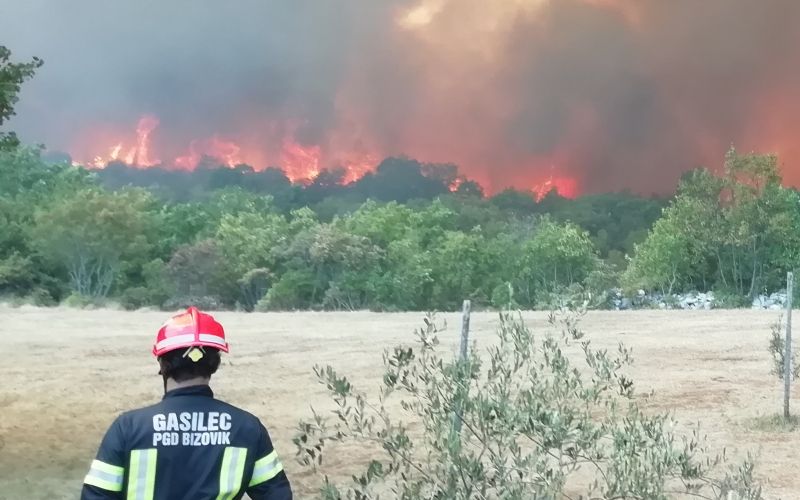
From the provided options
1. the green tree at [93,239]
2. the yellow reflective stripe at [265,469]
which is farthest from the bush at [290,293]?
the yellow reflective stripe at [265,469]

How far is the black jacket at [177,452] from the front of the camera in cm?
138

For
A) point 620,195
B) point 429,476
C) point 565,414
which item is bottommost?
point 429,476

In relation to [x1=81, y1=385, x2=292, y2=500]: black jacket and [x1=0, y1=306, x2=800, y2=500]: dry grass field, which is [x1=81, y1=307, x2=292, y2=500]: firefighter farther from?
[x1=0, y1=306, x2=800, y2=500]: dry grass field

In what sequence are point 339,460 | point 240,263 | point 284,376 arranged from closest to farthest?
point 339,460 < point 284,376 < point 240,263

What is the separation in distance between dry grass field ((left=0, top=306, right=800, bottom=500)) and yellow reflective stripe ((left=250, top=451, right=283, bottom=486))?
11.3ft

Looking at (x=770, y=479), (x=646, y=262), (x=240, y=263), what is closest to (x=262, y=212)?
(x=240, y=263)

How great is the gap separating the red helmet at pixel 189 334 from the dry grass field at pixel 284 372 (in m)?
3.57

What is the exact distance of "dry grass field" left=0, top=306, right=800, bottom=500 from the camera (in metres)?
6.03

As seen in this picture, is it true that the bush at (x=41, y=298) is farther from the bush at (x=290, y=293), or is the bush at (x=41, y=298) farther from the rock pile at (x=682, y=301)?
the rock pile at (x=682, y=301)

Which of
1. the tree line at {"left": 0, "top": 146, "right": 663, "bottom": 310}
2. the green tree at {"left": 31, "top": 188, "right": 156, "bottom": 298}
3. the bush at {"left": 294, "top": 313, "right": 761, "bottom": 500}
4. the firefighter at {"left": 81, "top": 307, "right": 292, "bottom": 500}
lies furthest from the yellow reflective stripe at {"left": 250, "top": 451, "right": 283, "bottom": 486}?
the green tree at {"left": 31, "top": 188, "right": 156, "bottom": 298}

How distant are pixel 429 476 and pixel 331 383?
0.40 m

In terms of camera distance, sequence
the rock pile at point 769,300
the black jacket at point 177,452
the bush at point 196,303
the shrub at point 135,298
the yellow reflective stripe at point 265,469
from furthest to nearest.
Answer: the rock pile at point 769,300
the shrub at point 135,298
the bush at point 196,303
the yellow reflective stripe at point 265,469
the black jacket at point 177,452

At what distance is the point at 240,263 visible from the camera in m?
15.3

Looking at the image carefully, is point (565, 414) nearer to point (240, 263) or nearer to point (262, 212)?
point (240, 263)
